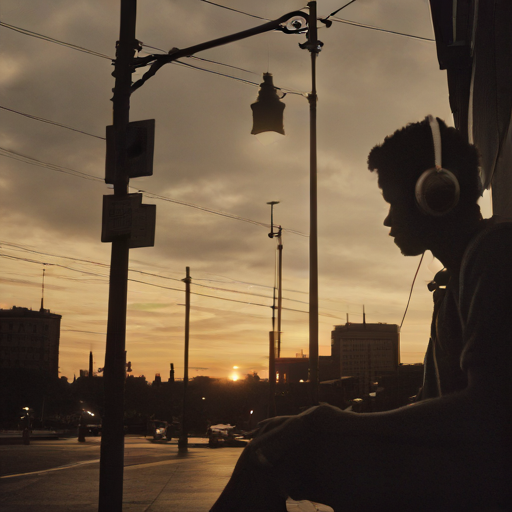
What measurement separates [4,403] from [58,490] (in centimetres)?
9190

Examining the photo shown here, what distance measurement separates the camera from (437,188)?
1.43 metres

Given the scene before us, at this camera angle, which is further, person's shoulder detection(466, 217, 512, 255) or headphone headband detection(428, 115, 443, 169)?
headphone headband detection(428, 115, 443, 169)

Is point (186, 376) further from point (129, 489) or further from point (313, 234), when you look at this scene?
point (129, 489)

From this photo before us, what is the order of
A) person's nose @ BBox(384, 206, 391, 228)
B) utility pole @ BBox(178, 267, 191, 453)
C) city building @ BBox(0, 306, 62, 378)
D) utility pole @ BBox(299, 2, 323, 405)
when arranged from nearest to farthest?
person's nose @ BBox(384, 206, 391, 228)
utility pole @ BBox(299, 2, 323, 405)
utility pole @ BBox(178, 267, 191, 453)
city building @ BBox(0, 306, 62, 378)

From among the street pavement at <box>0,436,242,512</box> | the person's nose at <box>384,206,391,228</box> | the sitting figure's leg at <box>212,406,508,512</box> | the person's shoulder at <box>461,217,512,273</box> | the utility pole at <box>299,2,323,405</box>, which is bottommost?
the street pavement at <box>0,436,242,512</box>

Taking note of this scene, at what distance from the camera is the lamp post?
22.4 ft

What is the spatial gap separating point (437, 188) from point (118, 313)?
606 centimetres

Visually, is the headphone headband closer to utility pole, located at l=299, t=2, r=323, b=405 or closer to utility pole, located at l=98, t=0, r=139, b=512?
utility pole, located at l=98, t=0, r=139, b=512

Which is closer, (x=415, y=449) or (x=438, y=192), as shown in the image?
(x=415, y=449)

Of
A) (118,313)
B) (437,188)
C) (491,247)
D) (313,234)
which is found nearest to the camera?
(491,247)

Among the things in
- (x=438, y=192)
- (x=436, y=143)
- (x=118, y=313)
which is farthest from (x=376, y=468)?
(x=118, y=313)

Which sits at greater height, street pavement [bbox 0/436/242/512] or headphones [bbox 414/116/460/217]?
headphones [bbox 414/116/460/217]

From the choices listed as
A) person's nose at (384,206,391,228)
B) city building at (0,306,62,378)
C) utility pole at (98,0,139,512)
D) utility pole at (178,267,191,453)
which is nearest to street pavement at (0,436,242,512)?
utility pole at (98,0,139,512)

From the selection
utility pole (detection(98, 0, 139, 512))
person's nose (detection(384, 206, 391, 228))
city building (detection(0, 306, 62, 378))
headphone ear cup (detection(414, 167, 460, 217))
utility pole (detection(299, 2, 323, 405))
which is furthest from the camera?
city building (detection(0, 306, 62, 378))
